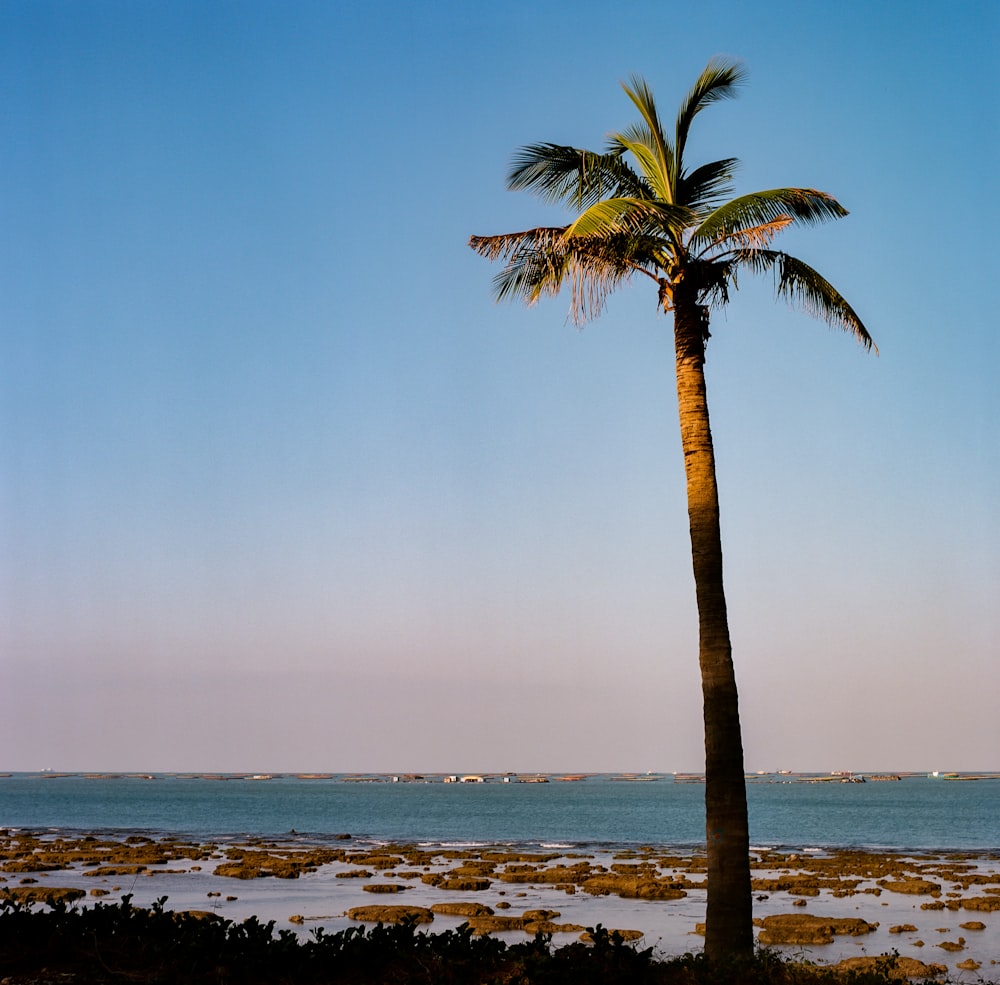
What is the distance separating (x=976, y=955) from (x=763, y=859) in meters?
31.5

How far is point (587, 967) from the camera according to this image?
9.28 m

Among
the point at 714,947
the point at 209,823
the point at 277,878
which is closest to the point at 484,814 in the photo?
the point at 209,823

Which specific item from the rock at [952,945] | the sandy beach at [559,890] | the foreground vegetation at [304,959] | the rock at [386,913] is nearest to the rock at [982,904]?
the sandy beach at [559,890]

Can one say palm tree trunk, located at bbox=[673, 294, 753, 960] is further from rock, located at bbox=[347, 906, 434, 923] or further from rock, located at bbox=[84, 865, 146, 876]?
rock, located at bbox=[84, 865, 146, 876]

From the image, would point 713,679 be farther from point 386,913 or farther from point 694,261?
point 386,913

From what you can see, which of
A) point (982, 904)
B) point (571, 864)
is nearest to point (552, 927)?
point (982, 904)

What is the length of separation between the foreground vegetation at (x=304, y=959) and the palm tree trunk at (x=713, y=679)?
44.2 inches

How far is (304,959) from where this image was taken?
958cm

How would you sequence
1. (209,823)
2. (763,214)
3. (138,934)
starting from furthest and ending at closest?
(209,823), (763,214), (138,934)

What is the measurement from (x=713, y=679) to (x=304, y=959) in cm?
602

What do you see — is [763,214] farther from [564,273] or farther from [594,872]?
[594,872]

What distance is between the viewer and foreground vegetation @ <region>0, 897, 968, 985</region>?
9180 mm

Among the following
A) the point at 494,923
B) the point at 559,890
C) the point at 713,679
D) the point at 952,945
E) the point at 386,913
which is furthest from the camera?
the point at 559,890

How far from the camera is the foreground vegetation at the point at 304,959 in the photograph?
9180 millimetres
